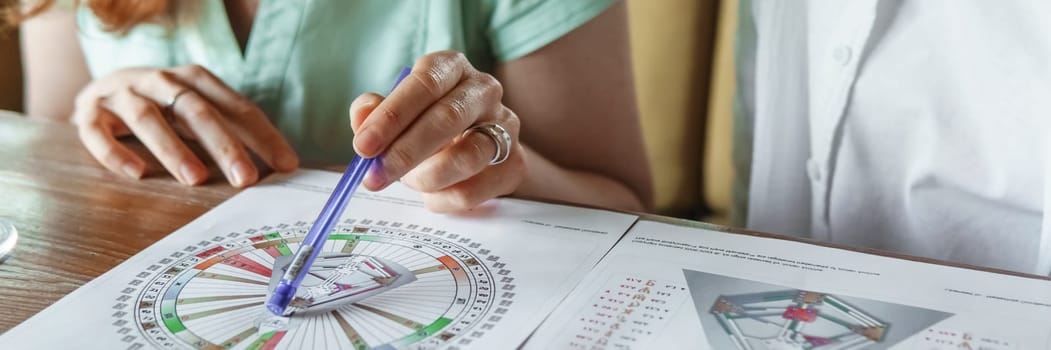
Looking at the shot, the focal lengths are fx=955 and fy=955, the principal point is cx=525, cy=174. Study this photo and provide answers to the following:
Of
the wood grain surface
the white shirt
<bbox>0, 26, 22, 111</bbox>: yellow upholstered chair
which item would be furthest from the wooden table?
<bbox>0, 26, 22, 111</bbox>: yellow upholstered chair

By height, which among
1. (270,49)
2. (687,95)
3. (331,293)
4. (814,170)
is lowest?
(331,293)

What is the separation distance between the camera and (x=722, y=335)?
435 millimetres

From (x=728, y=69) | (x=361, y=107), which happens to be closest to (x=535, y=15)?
(x=361, y=107)

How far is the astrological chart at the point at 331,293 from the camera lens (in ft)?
1.46

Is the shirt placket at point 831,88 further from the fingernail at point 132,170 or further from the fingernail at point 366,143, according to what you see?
the fingernail at point 132,170

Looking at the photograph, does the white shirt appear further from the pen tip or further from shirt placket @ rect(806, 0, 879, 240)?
the pen tip

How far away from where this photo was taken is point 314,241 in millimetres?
503

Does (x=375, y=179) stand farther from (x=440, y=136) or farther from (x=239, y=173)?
(x=239, y=173)

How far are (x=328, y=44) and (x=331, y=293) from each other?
0.41m

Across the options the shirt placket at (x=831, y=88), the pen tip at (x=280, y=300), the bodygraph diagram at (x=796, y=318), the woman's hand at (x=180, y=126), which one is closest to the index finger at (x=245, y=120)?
the woman's hand at (x=180, y=126)

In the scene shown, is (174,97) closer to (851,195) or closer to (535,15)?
(535,15)

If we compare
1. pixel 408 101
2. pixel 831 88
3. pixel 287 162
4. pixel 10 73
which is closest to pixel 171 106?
pixel 287 162

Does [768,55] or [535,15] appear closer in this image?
[535,15]

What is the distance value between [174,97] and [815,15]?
0.55 metres
